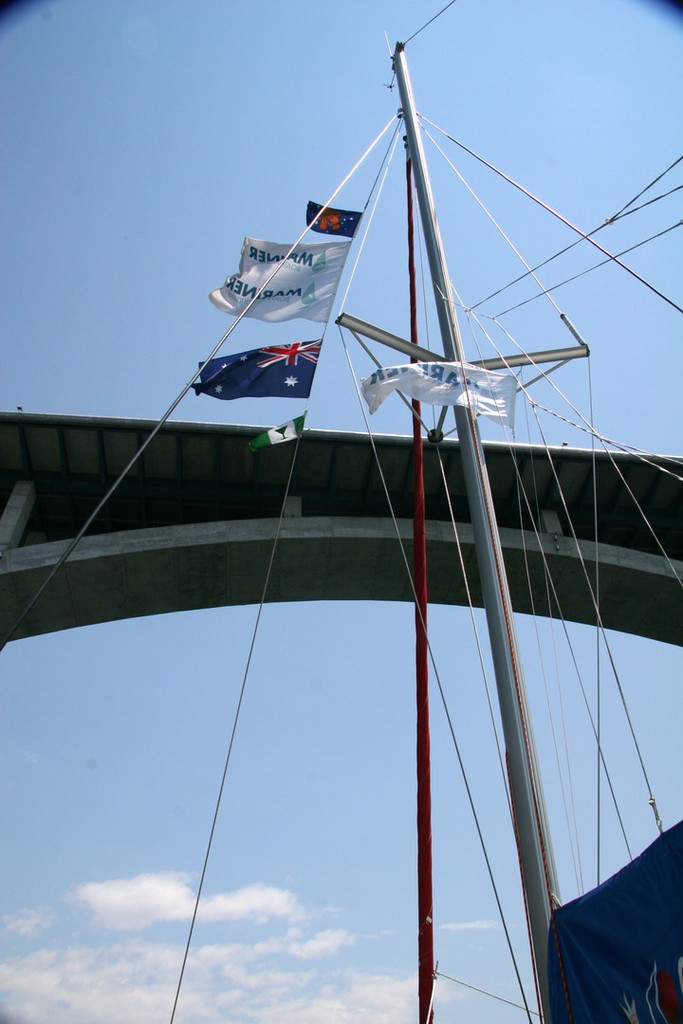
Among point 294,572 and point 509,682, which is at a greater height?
point 294,572

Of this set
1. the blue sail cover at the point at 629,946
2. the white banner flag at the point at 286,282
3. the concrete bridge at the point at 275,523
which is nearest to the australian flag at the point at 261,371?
the white banner flag at the point at 286,282

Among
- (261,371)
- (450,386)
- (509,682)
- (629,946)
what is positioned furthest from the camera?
(261,371)

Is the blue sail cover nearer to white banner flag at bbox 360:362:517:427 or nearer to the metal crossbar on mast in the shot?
the metal crossbar on mast

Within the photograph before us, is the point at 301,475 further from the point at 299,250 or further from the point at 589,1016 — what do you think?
the point at 589,1016

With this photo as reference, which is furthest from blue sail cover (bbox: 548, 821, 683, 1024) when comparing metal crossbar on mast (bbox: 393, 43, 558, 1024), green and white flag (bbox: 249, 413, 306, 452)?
green and white flag (bbox: 249, 413, 306, 452)

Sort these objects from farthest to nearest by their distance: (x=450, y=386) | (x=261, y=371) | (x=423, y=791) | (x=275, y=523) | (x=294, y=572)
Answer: (x=294, y=572) → (x=275, y=523) → (x=261, y=371) → (x=450, y=386) → (x=423, y=791)

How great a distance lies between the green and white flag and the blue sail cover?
6016 mm

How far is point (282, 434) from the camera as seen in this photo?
9.55 metres

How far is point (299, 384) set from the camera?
8.50 m

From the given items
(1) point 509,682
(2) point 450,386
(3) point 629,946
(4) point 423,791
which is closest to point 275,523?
(2) point 450,386

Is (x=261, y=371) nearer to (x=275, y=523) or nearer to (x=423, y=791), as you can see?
(x=423, y=791)

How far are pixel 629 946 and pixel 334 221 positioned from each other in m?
7.94

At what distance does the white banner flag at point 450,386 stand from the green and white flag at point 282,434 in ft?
6.85

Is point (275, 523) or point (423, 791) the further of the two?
point (275, 523)
